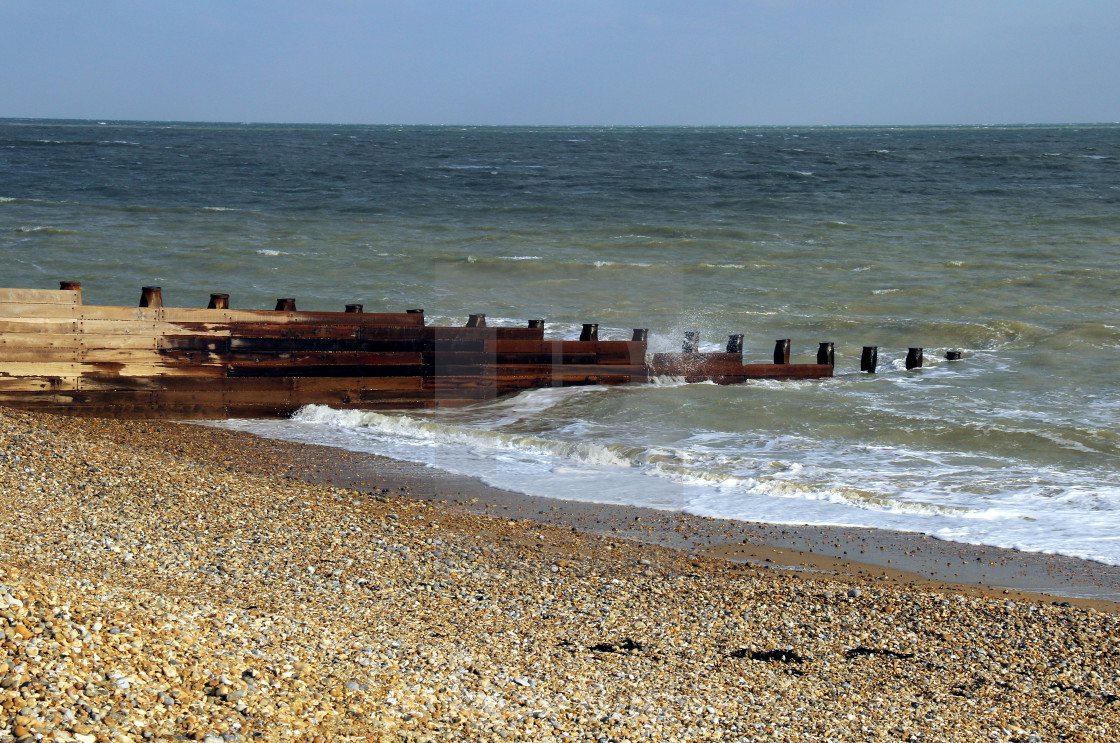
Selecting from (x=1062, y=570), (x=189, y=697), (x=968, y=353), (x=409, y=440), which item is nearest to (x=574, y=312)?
(x=968, y=353)

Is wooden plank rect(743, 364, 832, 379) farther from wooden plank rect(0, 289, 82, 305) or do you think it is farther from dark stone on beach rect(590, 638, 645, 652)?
dark stone on beach rect(590, 638, 645, 652)

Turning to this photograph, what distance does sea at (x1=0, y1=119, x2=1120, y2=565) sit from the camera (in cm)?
963

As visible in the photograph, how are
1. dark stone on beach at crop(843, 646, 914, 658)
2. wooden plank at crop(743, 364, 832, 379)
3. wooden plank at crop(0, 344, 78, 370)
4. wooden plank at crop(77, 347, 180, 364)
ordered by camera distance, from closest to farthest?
dark stone on beach at crop(843, 646, 914, 658) → wooden plank at crop(0, 344, 78, 370) → wooden plank at crop(77, 347, 180, 364) → wooden plank at crop(743, 364, 832, 379)

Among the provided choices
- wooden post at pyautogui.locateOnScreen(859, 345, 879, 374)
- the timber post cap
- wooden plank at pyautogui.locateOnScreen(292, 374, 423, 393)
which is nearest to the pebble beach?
wooden plank at pyautogui.locateOnScreen(292, 374, 423, 393)

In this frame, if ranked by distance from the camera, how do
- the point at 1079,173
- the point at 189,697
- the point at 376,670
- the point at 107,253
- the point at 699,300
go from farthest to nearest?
the point at 1079,173 < the point at 107,253 < the point at 699,300 < the point at 376,670 < the point at 189,697

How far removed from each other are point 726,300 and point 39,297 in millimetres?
13870

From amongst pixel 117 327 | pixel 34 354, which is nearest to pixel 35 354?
pixel 34 354

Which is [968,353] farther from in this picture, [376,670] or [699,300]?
[376,670]

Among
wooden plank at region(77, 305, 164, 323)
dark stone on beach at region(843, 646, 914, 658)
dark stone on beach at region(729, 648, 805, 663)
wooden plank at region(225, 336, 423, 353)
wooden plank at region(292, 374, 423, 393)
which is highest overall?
wooden plank at region(77, 305, 164, 323)

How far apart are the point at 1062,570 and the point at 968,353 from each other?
968cm

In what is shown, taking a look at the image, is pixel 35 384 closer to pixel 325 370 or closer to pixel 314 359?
pixel 314 359

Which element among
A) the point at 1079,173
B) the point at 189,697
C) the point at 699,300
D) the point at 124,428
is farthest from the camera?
the point at 1079,173

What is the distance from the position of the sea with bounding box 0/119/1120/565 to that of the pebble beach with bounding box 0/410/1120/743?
1.76m

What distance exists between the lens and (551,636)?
228 inches
